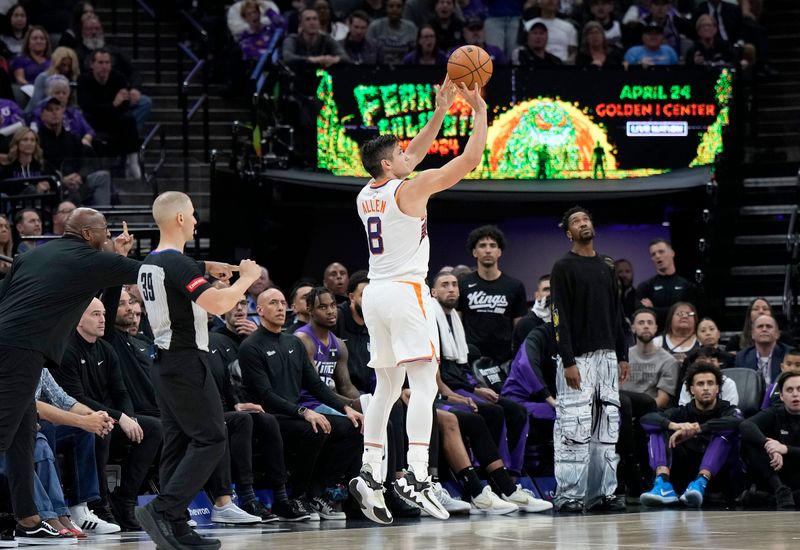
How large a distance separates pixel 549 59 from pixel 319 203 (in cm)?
332

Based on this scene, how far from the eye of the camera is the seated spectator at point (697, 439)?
12305mm

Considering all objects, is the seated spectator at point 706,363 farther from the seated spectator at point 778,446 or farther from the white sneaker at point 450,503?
the white sneaker at point 450,503

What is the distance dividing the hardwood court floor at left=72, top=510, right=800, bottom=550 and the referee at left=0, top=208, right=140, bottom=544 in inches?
34.9

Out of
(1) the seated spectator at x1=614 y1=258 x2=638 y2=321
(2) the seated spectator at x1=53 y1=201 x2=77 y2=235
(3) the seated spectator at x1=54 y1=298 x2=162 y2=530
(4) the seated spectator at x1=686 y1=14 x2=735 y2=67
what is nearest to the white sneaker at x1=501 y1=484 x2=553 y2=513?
(3) the seated spectator at x1=54 y1=298 x2=162 y2=530

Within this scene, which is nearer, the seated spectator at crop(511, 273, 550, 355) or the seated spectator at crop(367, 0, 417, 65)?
the seated spectator at crop(511, 273, 550, 355)

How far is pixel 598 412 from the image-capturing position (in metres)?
11.7

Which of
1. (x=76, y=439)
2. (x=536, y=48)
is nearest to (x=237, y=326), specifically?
(x=76, y=439)

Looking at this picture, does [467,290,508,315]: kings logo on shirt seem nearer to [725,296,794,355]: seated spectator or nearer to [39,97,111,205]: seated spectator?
[725,296,794,355]: seated spectator

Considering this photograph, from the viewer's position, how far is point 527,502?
456 inches

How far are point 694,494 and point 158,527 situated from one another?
5.26 m

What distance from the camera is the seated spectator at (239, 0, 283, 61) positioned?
18734mm

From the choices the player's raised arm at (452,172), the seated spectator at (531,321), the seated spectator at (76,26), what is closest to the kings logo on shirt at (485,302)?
the seated spectator at (531,321)

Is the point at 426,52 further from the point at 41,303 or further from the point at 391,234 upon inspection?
the point at 41,303

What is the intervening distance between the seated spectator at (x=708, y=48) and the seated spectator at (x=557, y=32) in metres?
1.46
